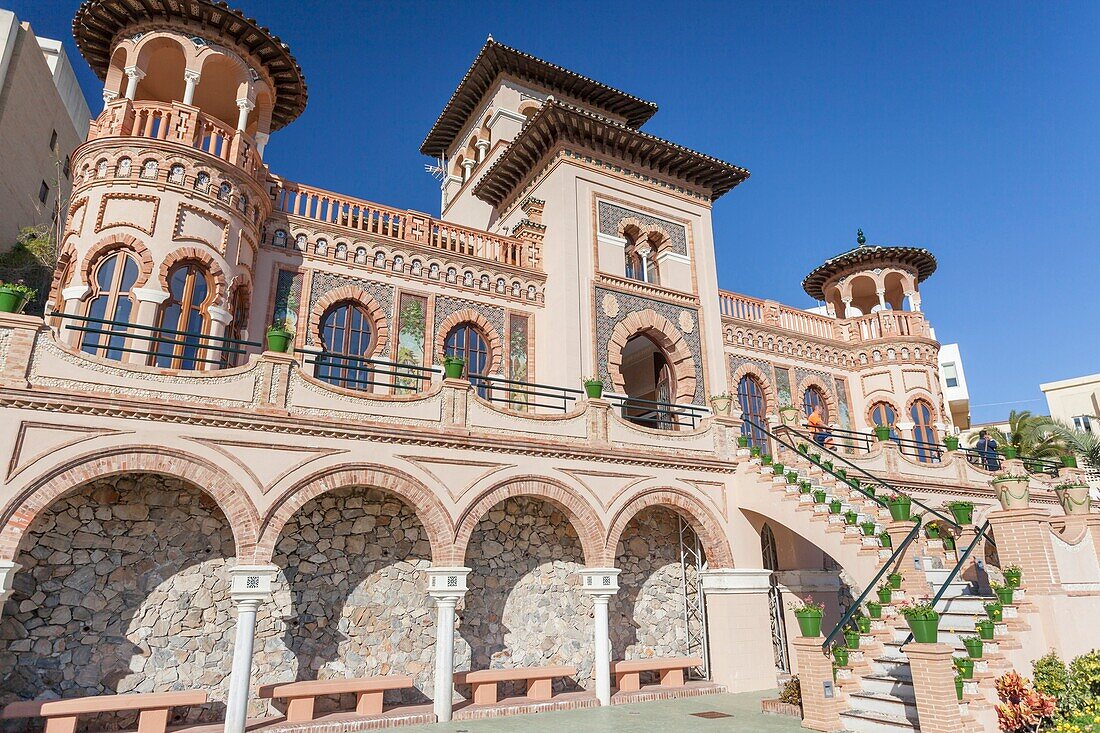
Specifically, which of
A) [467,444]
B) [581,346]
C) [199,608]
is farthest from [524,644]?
[581,346]

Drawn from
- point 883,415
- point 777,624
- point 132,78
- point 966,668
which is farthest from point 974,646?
point 132,78

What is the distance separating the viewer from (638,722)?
10109 mm

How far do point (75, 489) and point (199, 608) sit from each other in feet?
8.02

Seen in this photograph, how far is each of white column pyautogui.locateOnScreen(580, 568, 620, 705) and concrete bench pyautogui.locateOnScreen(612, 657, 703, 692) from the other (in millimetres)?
451

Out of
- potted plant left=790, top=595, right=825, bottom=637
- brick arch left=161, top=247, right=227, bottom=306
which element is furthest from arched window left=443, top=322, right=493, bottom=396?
potted plant left=790, top=595, right=825, bottom=637

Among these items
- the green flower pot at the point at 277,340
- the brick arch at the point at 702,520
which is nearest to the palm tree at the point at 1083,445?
the brick arch at the point at 702,520

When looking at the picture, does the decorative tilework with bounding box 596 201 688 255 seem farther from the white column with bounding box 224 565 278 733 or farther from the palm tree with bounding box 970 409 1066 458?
the palm tree with bounding box 970 409 1066 458

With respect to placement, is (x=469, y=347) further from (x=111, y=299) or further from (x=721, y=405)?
(x=111, y=299)

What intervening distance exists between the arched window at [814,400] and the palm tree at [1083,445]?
949 cm

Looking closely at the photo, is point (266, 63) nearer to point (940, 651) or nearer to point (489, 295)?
point (489, 295)

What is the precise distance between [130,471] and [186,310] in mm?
4163

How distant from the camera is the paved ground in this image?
957 cm

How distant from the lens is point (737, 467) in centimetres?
1409

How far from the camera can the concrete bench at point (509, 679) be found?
10.9m
